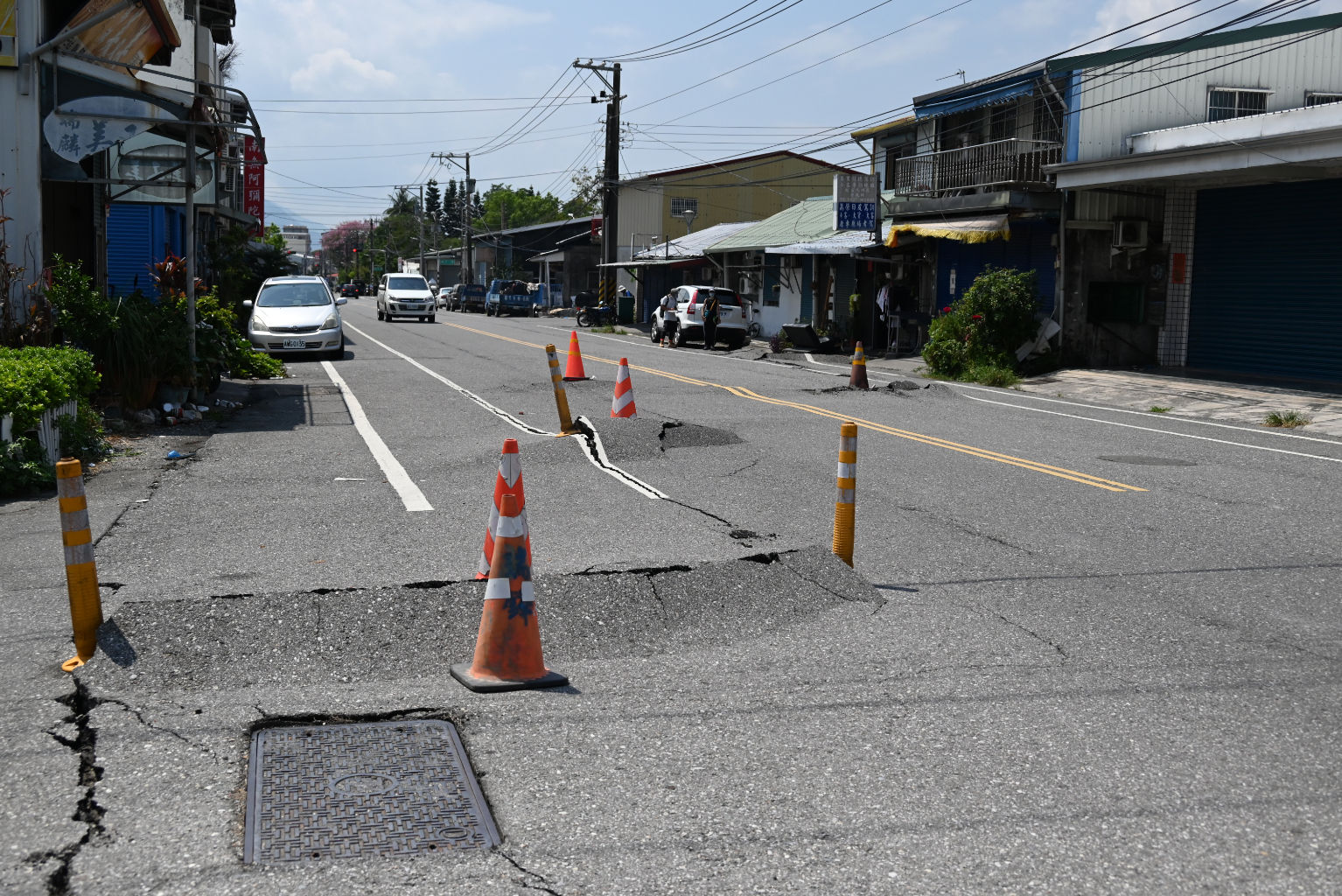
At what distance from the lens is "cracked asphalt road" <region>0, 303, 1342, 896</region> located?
12.5 feet

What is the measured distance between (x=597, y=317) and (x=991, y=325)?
26.7 meters

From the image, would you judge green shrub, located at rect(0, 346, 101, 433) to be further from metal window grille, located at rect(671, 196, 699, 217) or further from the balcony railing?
metal window grille, located at rect(671, 196, 699, 217)

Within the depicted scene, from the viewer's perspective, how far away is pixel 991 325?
24.6m

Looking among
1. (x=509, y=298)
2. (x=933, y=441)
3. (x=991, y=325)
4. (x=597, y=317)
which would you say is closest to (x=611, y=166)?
(x=597, y=317)

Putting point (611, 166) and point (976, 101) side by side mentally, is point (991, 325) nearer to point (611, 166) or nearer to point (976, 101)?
point (976, 101)

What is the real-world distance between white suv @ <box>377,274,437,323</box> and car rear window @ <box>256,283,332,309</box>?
1925 cm

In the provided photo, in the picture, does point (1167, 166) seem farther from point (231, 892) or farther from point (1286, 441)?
point (231, 892)

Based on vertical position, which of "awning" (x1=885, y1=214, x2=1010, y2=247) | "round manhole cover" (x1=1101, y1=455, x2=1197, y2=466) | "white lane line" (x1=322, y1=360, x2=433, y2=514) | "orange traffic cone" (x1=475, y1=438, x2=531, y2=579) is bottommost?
"white lane line" (x1=322, y1=360, x2=433, y2=514)

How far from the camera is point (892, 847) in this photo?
3.86 meters

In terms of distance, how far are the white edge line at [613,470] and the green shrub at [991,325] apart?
13090 mm

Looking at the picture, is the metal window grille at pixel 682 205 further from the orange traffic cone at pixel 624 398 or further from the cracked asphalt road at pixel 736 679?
the cracked asphalt road at pixel 736 679

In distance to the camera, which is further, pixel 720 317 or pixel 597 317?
pixel 597 317

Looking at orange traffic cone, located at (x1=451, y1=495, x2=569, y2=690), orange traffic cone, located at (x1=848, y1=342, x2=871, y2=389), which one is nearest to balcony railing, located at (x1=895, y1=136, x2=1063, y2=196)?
orange traffic cone, located at (x1=848, y1=342, x2=871, y2=389)

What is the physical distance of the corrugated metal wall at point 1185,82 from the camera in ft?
80.0
